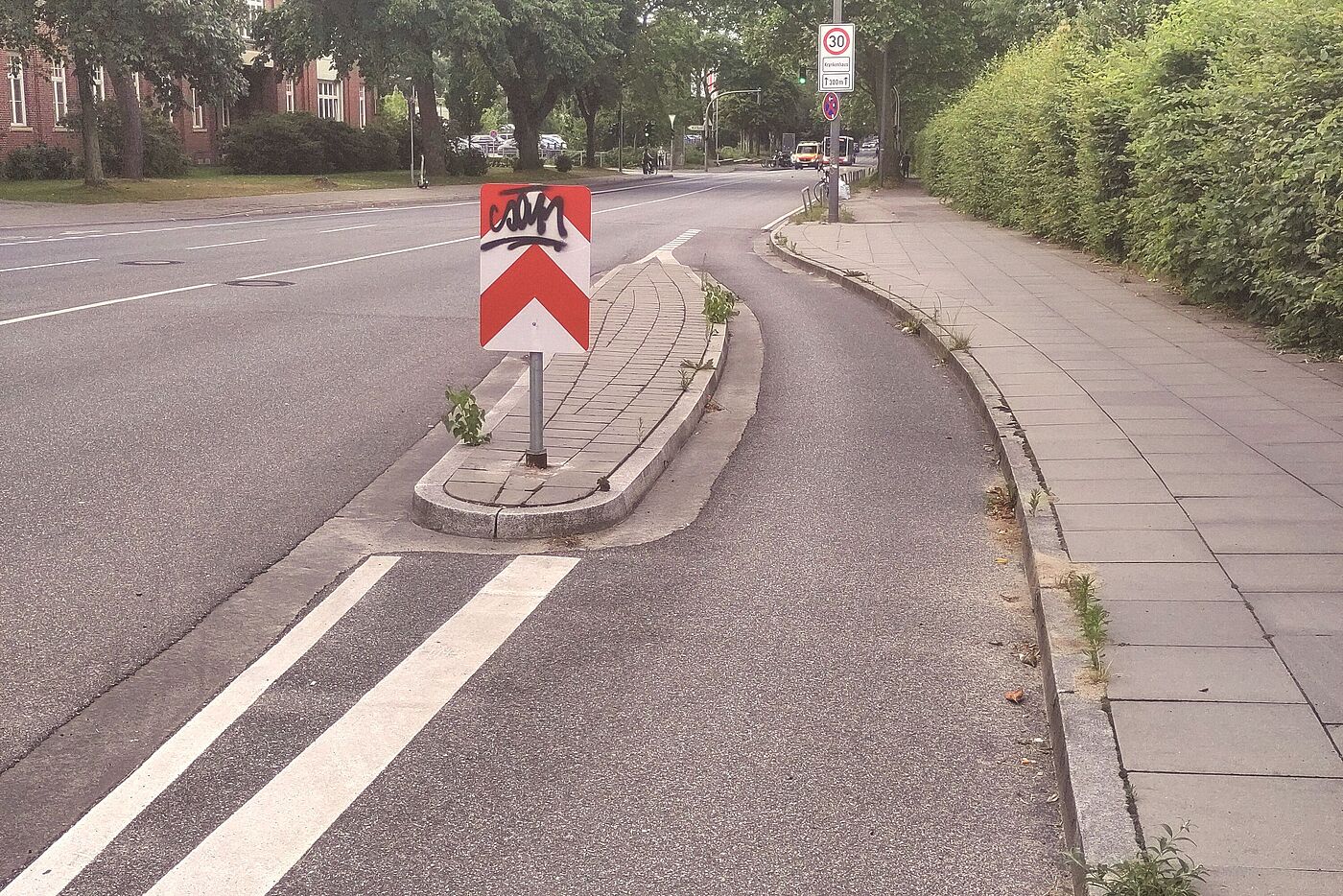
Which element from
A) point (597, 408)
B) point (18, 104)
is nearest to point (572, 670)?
point (597, 408)

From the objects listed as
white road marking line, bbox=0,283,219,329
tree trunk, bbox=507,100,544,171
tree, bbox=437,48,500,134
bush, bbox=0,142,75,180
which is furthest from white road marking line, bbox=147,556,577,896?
tree trunk, bbox=507,100,544,171

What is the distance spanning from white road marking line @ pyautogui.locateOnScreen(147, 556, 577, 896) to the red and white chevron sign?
59.6 inches

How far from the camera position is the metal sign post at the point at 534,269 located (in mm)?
6438

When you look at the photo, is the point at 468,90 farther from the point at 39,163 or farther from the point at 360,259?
the point at 360,259

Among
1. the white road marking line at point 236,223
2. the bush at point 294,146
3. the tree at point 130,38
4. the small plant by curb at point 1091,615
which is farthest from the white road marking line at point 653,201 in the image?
the small plant by curb at point 1091,615

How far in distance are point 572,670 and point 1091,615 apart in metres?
1.62

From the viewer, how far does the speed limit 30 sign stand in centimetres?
2627

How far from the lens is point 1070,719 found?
3875 mm

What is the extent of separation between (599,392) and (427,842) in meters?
5.38

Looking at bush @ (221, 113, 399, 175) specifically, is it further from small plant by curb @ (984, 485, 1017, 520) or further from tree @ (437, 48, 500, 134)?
small plant by curb @ (984, 485, 1017, 520)

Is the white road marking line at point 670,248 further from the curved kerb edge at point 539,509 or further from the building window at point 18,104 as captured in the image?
the building window at point 18,104

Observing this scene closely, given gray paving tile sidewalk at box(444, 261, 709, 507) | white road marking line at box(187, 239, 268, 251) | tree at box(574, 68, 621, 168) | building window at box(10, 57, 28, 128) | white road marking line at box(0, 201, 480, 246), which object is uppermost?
tree at box(574, 68, 621, 168)

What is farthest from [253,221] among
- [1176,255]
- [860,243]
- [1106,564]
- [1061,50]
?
[1106,564]

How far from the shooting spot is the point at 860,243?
22734 millimetres
